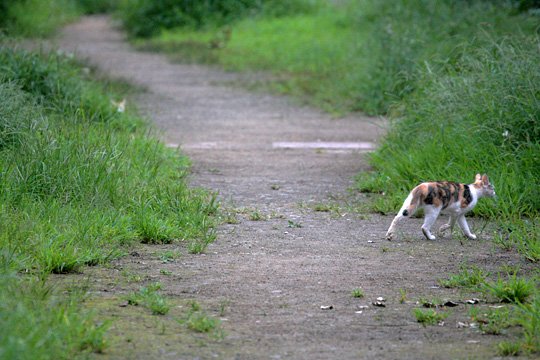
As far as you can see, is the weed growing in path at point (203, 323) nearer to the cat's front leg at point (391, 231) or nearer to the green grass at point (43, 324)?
the green grass at point (43, 324)

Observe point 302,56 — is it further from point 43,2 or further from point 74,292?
point 74,292

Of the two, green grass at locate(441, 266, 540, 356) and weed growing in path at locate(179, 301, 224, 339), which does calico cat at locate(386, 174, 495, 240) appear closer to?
green grass at locate(441, 266, 540, 356)

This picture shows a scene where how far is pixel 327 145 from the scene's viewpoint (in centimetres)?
1239

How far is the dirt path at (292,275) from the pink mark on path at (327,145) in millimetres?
201

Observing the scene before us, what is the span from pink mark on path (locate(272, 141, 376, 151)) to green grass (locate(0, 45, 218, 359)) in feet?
7.52

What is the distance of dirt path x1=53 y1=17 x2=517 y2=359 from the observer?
5082 millimetres

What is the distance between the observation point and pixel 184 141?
12562mm

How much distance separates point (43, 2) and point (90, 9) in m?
9.95

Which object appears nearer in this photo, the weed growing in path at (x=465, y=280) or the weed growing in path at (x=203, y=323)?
the weed growing in path at (x=203, y=323)

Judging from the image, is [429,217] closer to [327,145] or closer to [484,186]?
[484,186]

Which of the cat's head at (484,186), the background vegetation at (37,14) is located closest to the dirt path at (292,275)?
the cat's head at (484,186)

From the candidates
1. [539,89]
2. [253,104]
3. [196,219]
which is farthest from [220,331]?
[253,104]

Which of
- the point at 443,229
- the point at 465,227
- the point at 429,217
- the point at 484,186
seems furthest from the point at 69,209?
the point at 484,186

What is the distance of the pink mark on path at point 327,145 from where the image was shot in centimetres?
1220
